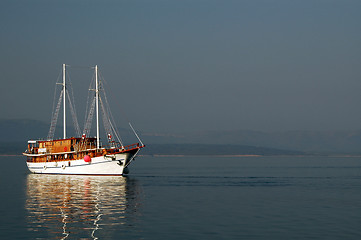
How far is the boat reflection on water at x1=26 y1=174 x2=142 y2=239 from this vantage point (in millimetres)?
41237

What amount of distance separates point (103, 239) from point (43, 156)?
86.8 m

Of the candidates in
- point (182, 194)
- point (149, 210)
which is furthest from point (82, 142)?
point (149, 210)

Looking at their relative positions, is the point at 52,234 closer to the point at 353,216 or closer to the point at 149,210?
the point at 149,210

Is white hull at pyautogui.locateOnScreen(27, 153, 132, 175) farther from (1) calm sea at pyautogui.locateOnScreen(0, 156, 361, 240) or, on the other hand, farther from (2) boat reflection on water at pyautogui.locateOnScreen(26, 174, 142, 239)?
(1) calm sea at pyautogui.locateOnScreen(0, 156, 361, 240)

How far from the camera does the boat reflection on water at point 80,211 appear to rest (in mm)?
41237

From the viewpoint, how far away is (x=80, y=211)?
53.0 metres

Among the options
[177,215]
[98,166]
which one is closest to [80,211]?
[177,215]

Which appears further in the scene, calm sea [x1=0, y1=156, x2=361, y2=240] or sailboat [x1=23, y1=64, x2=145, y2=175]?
sailboat [x1=23, y1=64, x2=145, y2=175]

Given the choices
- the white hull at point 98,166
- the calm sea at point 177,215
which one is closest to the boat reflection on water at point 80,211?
the calm sea at point 177,215

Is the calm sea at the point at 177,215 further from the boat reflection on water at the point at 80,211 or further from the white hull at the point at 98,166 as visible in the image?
the white hull at the point at 98,166

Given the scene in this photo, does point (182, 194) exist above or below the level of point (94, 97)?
below

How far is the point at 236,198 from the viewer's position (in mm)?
69125

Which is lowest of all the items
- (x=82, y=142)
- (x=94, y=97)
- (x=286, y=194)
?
(x=286, y=194)

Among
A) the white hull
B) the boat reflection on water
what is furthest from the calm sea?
the white hull
